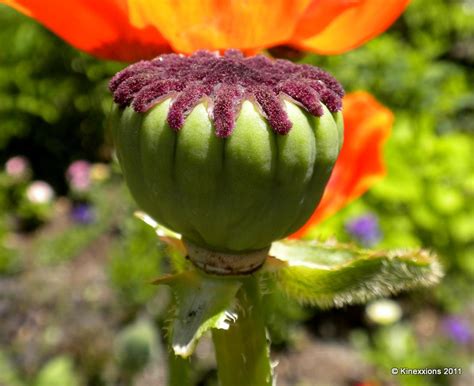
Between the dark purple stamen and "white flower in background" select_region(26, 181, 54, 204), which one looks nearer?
the dark purple stamen

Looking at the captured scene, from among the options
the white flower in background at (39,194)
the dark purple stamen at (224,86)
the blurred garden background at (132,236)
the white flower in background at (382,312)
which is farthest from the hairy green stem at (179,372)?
the white flower in background at (39,194)

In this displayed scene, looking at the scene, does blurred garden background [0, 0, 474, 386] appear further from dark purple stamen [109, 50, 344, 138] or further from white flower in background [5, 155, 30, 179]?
dark purple stamen [109, 50, 344, 138]

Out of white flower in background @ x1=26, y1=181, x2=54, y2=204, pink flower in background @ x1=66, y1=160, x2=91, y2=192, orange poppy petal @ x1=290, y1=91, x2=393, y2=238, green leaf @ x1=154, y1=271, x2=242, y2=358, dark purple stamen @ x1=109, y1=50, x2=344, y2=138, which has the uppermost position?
dark purple stamen @ x1=109, y1=50, x2=344, y2=138

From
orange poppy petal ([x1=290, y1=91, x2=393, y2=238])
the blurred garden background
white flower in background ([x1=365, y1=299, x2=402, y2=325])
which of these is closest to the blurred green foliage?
the blurred garden background

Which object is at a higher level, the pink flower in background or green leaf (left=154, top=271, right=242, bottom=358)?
green leaf (left=154, top=271, right=242, bottom=358)

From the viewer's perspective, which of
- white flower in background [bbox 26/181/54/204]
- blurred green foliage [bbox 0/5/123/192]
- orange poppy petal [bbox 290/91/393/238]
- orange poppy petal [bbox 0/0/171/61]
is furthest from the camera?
blurred green foliage [bbox 0/5/123/192]

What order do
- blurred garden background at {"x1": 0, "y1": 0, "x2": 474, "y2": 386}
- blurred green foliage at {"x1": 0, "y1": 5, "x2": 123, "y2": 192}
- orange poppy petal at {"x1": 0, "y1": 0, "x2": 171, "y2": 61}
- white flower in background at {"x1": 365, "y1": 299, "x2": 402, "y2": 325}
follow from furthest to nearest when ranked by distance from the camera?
blurred green foliage at {"x1": 0, "y1": 5, "x2": 123, "y2": 192}, white flower in background at {"x1": 365, "y1": 299, "x2": 402, "y2": 325}, blurred garden background at {"x1": 0, "y1": 0, "x2": 474, "y2": 386}, orange poppy petal at {"x1": 0, "y1": 0, "x2": 171, "y2": 61}

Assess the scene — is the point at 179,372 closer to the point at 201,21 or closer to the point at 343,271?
the point at 343,271

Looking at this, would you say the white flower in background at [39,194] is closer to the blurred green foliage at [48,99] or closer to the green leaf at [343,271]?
the blurred green foliage at [48,99]
